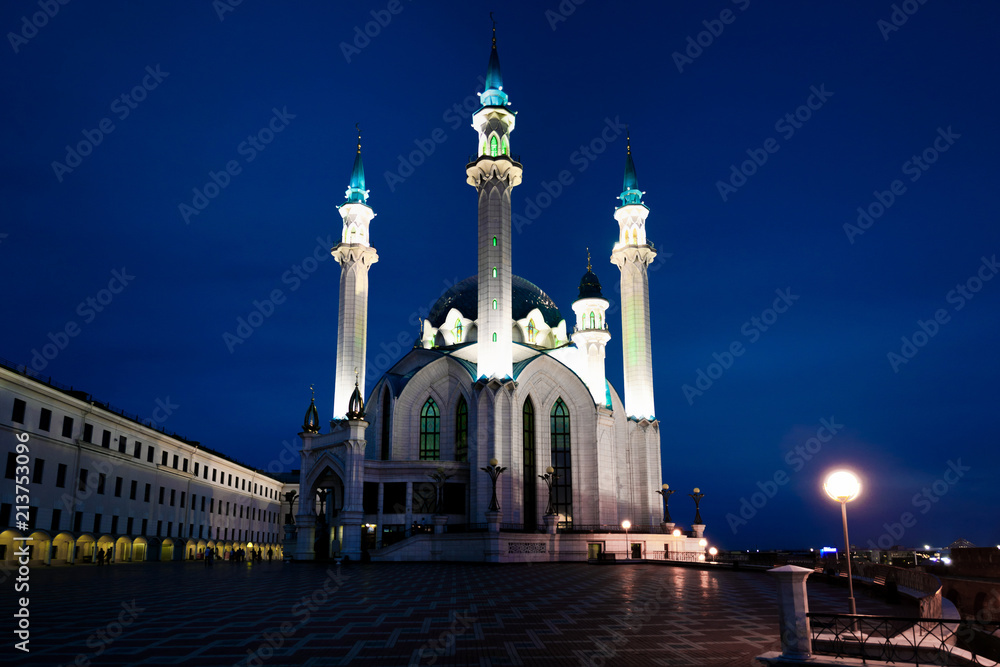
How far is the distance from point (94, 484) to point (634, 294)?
42.4m

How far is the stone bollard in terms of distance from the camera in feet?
31.6

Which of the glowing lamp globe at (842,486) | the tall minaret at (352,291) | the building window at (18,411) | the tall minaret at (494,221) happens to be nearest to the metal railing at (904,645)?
the glowing lamp globe at (842,486)

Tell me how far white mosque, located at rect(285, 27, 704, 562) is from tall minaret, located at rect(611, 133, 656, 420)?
118 mm

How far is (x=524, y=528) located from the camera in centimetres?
5025

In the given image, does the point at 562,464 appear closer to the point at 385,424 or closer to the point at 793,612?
the point at 385,424

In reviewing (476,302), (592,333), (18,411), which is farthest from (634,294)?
(18,411)

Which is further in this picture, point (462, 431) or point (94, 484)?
point (462, 431)

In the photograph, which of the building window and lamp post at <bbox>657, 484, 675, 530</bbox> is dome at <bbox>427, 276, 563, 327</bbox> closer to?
lamp post at <bbox>657, 484, 675, 530</bbox>

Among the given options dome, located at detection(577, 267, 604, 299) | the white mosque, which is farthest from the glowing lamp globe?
dome, located at detection(577, 267, 604, 299)

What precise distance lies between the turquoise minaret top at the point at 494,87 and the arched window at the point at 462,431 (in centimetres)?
2365

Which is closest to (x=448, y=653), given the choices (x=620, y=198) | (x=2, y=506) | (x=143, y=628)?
(x=143, y=628)

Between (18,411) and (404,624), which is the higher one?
(18,411)

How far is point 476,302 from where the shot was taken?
213ft

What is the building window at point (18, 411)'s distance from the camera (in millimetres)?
34625
